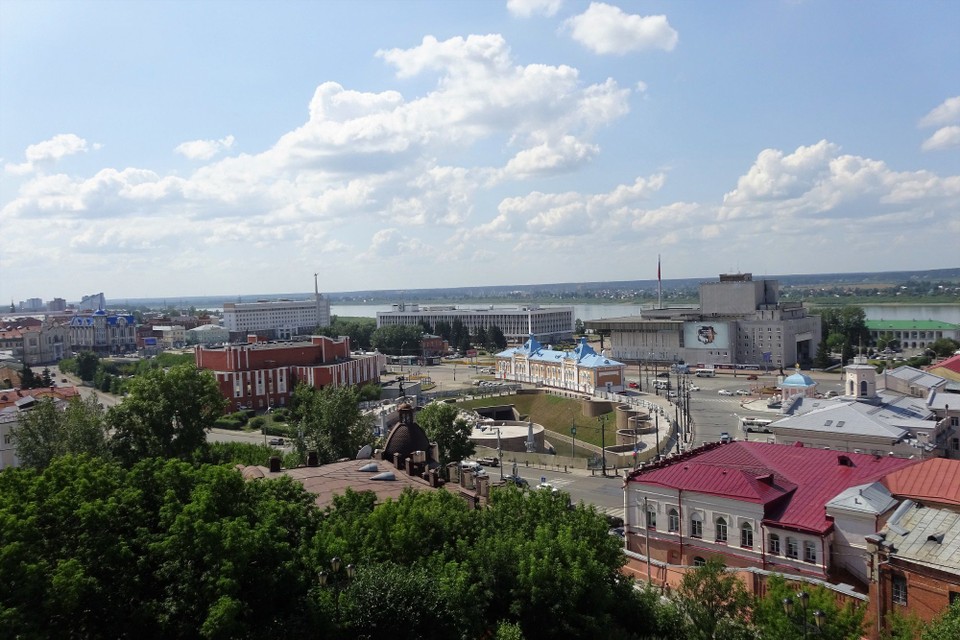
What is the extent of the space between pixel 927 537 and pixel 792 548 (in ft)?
19.1

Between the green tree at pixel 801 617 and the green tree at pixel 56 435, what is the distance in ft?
117

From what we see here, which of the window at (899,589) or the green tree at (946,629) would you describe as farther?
the window at (899,589)

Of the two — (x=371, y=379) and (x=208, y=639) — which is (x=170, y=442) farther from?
(x=371, y=379)

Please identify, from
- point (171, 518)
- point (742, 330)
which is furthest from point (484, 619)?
point (742, 330)

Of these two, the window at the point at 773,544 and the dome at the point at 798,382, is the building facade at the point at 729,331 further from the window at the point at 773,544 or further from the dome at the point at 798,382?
the window at the point at 773,544

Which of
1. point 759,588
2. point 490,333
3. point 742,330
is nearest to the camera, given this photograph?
point 759,588

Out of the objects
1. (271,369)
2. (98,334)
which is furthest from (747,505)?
(98,334)

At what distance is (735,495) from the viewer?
87.1 ft

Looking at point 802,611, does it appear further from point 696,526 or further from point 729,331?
point 729,331

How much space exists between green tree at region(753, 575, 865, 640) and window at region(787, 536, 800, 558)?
7663 mm

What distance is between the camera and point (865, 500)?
24.5m

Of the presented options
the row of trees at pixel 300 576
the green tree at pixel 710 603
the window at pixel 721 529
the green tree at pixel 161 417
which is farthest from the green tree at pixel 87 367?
the green tree at pixel 710 603

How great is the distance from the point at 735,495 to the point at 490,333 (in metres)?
122

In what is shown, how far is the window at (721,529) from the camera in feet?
88.5
